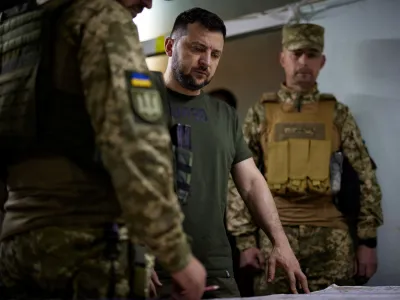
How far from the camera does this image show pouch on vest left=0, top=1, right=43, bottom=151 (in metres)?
1.08

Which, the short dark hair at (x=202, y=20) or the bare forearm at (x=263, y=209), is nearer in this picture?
the bare forearm at (x=263, y=209)

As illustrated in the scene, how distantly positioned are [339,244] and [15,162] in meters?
1.74

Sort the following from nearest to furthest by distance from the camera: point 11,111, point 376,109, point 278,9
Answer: point 11,111 < point 376,109 < point 278,9

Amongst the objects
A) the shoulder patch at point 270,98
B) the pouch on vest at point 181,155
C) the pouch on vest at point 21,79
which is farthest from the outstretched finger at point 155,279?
the shoulder patch at point 270,98

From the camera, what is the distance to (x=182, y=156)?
141cm

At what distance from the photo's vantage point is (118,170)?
3.26 feet

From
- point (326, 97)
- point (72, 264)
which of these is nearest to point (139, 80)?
point (72, 264)

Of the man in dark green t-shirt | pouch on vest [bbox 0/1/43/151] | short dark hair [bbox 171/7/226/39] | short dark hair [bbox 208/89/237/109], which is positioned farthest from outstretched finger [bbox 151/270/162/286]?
short dark hair [bbox 208/89/237/109]

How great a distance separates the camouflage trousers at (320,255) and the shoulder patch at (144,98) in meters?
1.63

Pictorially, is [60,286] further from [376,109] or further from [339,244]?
[376,109]

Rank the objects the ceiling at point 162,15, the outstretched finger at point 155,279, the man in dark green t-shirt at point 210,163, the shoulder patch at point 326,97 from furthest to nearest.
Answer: the ceiling at point 162,15
the shoulder patch at point 326,97
the man in dark green t-shirt at point 210,163
the outstretched finger at point 155,279

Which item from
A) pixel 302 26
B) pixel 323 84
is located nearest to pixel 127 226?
pixel 302 26

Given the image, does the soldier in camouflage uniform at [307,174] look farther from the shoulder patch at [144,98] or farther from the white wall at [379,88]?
the shoulder patch at [144,98]

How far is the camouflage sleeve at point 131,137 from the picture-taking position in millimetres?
993
